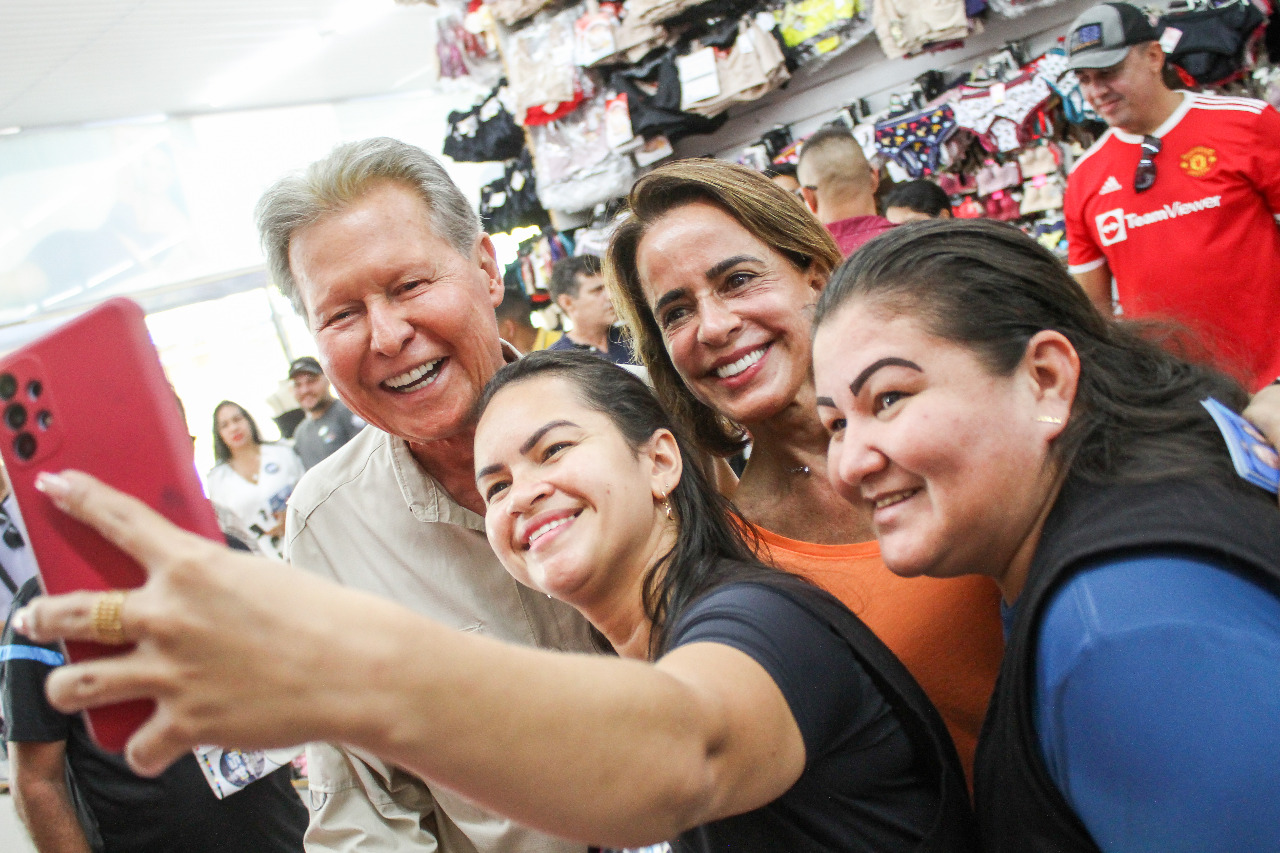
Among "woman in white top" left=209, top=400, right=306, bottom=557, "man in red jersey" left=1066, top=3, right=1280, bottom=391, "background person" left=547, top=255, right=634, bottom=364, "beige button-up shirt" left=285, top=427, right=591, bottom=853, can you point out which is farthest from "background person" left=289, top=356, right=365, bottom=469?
"man in red jersey" left=1066, top=3, right=1280, bottom=391

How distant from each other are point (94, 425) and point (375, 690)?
30 centimetres

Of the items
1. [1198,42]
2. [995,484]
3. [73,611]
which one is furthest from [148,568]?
[1198,42]

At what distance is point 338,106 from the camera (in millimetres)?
11961

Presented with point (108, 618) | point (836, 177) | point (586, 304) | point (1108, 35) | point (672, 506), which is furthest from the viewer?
point (586, 304)

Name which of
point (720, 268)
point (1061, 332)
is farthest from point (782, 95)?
point (1061, 332)

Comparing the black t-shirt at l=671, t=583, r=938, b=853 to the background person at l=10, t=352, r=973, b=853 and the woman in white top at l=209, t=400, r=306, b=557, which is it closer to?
the background person at l=10, t=352, r=973, b=853

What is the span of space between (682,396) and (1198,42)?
9.28 feet

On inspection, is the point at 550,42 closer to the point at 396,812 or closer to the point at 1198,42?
the point at 1198,42

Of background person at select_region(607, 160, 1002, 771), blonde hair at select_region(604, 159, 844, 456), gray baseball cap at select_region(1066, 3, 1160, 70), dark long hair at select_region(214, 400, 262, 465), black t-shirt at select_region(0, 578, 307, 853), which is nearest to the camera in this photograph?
background person at select_region(607, 160, 1002, 771)

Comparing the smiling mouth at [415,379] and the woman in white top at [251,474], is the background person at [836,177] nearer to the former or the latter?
the smiling mouth at [415,379]

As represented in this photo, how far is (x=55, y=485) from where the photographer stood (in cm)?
63

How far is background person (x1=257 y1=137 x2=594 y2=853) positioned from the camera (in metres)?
1.58

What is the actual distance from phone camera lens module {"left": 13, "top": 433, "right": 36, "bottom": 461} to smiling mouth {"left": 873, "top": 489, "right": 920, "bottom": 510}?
33.1 inches

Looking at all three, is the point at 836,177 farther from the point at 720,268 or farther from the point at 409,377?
the point at 409,377
